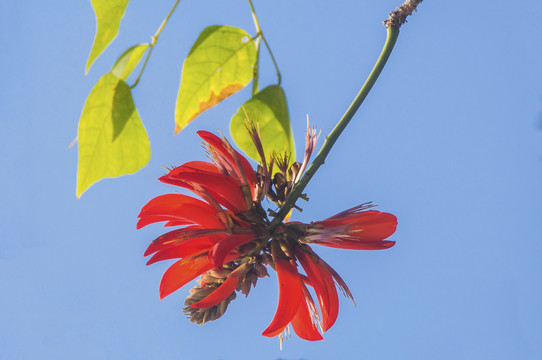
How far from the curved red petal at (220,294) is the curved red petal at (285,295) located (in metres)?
0.04

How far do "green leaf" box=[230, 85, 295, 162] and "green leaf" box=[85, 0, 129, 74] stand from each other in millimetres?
122

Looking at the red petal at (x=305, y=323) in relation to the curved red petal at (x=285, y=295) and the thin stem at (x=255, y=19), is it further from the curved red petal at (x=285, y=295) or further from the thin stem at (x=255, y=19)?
the thin stem at (x=255, y=19)

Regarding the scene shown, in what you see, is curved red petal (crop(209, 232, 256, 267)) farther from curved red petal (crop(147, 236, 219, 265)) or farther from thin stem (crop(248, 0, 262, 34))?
thin stem (crop(248, 0, 262, 34))

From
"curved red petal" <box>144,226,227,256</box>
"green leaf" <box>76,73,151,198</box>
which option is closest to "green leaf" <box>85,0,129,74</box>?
"green leaf" <box>76,73,151,198</box>

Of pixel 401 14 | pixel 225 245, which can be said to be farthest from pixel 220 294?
pixel 401 14

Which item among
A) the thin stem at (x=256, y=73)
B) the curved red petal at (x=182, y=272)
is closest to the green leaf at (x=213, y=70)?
the thin stem at (x=256, y=73)

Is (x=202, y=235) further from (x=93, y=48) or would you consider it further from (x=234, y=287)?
(x=93, y=48)

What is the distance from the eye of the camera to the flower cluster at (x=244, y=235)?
1.33ft

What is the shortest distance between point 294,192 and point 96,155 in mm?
139

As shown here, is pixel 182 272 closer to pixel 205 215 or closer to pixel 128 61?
pixel 205 215

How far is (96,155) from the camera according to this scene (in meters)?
0.37

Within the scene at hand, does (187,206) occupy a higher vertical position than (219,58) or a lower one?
lower

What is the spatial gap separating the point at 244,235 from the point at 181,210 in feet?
0.18

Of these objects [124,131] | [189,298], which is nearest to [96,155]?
[124,131]
